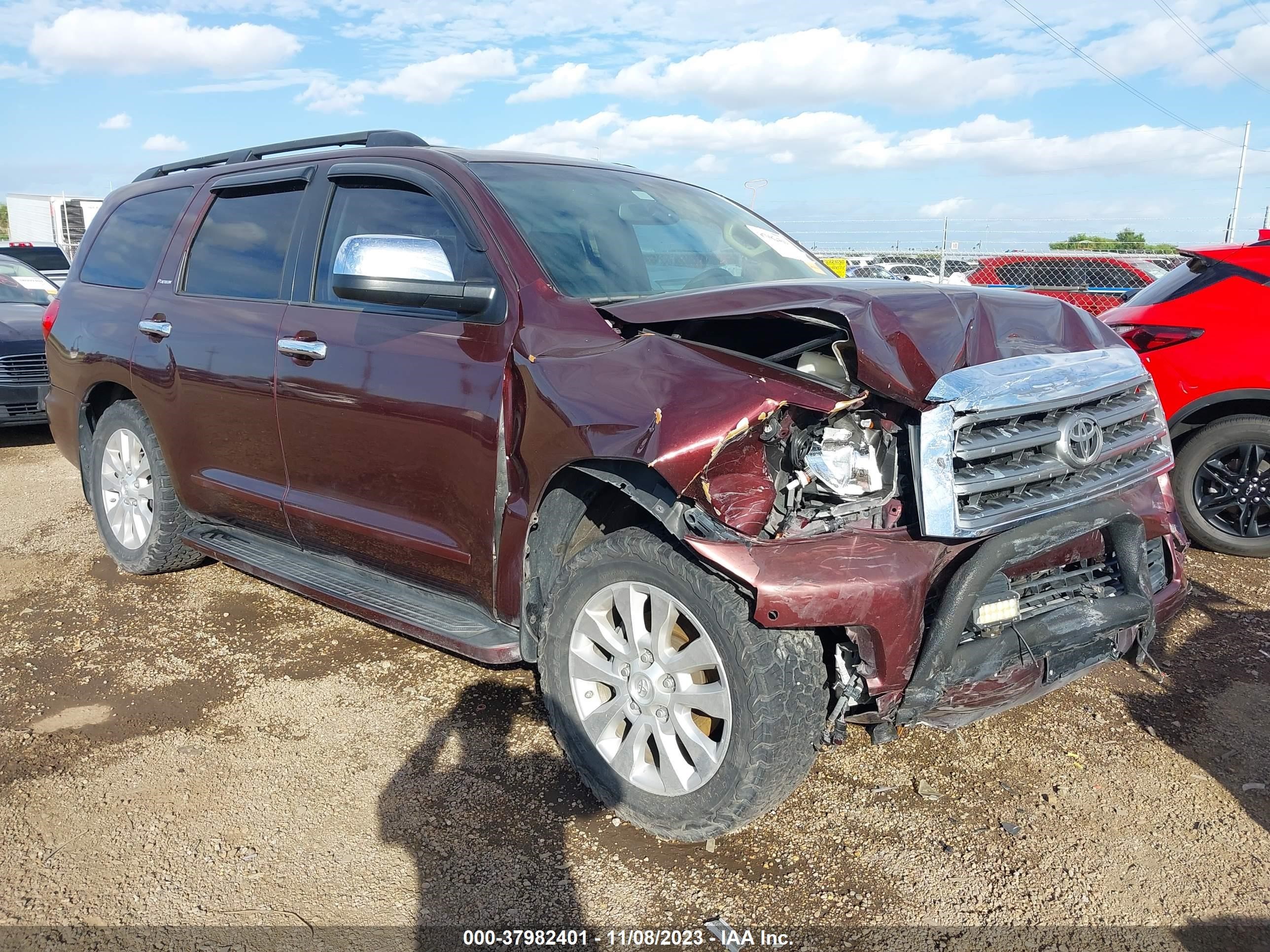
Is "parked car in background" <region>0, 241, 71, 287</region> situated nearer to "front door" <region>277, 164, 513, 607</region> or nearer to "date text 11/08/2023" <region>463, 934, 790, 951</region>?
"front door" <region>277, 164, 513, 607</region>

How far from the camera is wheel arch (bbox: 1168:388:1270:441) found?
4918 millimetres

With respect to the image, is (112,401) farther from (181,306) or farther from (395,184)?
(395,184)

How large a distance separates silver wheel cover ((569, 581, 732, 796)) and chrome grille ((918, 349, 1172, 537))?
0.71 m

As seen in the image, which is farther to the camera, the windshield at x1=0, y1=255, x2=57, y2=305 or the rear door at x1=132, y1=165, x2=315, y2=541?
the windshield at x1=0, y1=255, x2=57, y2=305

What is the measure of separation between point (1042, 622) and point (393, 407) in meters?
2.13

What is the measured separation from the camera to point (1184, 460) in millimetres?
5137

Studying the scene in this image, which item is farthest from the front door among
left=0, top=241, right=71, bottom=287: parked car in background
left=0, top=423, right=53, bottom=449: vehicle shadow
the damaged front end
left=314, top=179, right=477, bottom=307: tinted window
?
left=0, top=241, right=71, bottom=287: parked car in background

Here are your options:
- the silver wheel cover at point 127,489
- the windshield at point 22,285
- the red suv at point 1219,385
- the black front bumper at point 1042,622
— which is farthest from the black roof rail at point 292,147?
the windshield at point 22,285

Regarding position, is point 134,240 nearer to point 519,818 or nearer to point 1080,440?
point 519,818

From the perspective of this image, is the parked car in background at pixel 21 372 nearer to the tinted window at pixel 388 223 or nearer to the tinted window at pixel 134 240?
the tinted window at pixel 134 240

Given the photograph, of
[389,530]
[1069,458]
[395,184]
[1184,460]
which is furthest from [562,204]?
[1184,460]

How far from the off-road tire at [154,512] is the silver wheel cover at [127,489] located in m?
0.03

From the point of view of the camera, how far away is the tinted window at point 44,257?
18.1 m

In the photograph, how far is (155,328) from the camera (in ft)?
14.6
